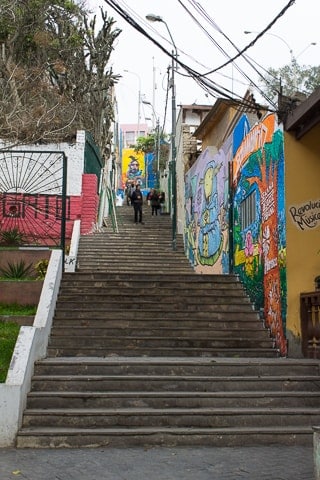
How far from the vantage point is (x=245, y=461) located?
19.3 feet

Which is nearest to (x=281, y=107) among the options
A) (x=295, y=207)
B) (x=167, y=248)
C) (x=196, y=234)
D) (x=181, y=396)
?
(x=295, y=207)

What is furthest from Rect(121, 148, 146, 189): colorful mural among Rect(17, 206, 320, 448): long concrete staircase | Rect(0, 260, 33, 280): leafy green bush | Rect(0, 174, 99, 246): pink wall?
Rect(17, 206, 320, 448): long concrete staircase

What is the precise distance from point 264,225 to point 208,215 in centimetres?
527

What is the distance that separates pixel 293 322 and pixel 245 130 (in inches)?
186

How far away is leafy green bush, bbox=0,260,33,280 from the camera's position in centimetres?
1203

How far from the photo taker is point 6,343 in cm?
866

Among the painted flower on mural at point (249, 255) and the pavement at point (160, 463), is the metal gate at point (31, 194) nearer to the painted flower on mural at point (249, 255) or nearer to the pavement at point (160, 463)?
the painted flower on mural at point (249, 255)

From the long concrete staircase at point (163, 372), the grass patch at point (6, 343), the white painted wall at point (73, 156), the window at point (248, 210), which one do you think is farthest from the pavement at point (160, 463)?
the white painted wall at point (73, 156)

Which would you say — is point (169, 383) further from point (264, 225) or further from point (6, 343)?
point (264, 225)

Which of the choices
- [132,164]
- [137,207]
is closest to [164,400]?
[137,207]

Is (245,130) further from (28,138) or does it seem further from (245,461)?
(245,461)

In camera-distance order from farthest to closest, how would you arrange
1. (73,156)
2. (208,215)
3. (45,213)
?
(73,156)
(45,213)
(208,215)

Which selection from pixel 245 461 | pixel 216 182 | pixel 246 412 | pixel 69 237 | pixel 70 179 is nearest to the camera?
pixel 245 461

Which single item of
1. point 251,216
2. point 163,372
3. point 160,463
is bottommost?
point 160,463
